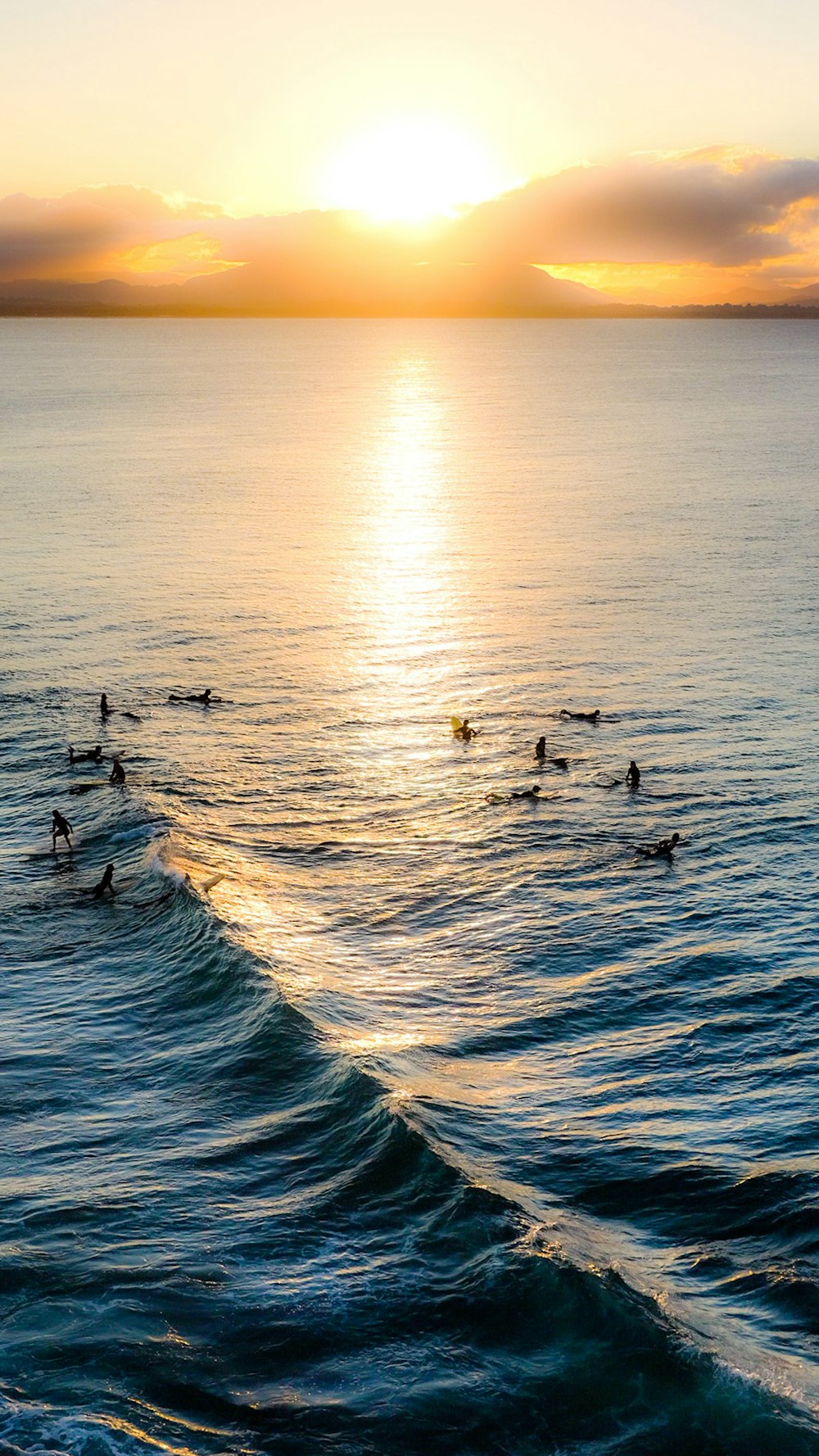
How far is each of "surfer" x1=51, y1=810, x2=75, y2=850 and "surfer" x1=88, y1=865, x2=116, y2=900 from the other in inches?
89.1

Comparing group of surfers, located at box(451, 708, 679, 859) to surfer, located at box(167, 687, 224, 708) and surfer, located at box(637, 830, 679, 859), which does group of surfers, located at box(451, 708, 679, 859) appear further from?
surfer, located at box(167, 687, 224, 708)

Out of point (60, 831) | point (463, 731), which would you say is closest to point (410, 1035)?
point (60, 831)

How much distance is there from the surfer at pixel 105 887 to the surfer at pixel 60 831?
2263 mm

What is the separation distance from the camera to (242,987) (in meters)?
30.6

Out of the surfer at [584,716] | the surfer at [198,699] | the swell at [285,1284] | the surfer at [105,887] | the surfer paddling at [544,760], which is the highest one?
the surfer at [198,699]

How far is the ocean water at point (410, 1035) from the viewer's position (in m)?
18.6

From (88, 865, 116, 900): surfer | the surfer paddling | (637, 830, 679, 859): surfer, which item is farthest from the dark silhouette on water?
(88, 865, 116, 900): surfer

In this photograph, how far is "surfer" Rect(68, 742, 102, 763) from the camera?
4496 centimetres

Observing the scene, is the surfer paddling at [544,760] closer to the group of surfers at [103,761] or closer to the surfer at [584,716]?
the surfer at [584,716]

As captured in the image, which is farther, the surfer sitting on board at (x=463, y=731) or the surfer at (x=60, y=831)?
the surfer sitting on board at (x=463, y=731)

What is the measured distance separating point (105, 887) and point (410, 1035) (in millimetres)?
11550

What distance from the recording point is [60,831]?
37.9 m

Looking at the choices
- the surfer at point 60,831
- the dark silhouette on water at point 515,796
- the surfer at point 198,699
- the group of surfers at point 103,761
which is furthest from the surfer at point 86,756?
the dark silhouette on water at point 515,796

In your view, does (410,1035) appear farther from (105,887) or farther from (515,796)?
(515,796)
